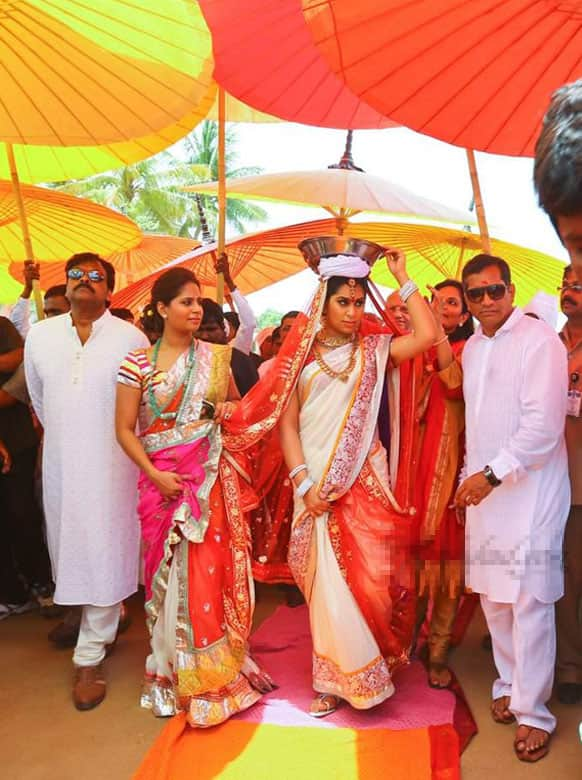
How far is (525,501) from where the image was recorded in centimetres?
309

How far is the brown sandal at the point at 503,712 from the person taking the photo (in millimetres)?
3260

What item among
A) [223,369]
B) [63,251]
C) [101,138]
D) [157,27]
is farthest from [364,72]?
[63,251]

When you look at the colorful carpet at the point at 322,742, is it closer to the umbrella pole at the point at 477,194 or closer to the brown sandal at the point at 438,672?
the brown sandal at the point at 438,672

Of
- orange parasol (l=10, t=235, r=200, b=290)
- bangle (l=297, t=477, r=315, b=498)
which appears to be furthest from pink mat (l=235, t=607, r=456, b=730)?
orange parasol (l=10, t=235, r=200, b=290)

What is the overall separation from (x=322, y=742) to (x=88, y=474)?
1593 mm

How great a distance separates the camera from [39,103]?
10.8ft

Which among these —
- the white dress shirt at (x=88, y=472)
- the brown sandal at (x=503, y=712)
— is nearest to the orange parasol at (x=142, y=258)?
the white dress shirt at (x=88, y=472)

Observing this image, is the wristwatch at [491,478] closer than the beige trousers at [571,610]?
Yes

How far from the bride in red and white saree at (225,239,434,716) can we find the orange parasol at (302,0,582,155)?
67cm

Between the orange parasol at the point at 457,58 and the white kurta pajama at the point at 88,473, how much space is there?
5.62 ft

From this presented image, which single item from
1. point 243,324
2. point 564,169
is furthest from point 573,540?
point 564,169

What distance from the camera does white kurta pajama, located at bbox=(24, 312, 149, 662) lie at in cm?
364

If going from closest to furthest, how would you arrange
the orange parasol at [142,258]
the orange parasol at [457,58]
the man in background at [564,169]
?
1. the man in background at [564,169]
2. the orange parasol at [457,58]
3. the orange parasol at [142,258]

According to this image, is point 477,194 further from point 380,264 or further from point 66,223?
point 380,264
